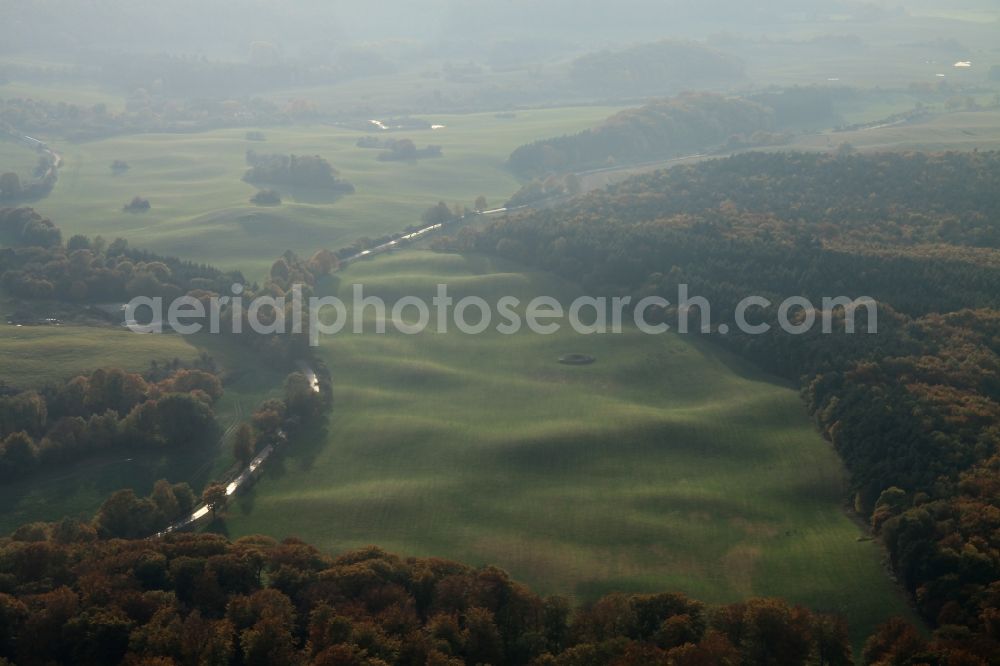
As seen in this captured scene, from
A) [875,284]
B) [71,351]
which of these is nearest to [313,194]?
[71,351]

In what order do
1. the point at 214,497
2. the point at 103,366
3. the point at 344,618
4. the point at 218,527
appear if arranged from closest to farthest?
the point at 344,618
the point at 218,527
the point at 214,497
the point at 103,366

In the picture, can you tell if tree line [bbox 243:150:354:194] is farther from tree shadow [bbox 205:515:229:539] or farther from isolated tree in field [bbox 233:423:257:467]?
tree shadow [bbox 205:515:229:539]

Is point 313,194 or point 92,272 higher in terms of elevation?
point 313,194

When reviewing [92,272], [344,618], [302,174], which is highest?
[302,174]

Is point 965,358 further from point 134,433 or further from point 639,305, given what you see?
point 134,433

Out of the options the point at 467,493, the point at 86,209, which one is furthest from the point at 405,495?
the point at 86,209

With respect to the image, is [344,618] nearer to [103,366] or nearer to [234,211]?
[103,366]
